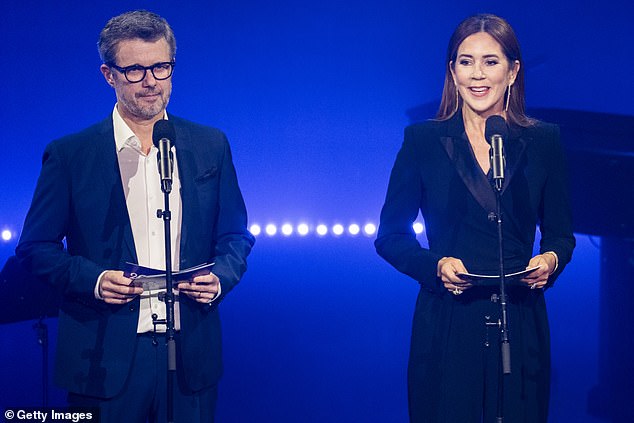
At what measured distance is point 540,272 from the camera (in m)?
2.97

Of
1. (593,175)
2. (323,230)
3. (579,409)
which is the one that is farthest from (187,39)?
(579,409)

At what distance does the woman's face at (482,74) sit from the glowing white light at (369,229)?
1.54m

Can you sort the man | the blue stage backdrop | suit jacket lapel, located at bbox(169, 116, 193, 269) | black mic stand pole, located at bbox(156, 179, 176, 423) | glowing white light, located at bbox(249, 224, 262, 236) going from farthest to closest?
glowing white light, located at bbox(249, 224, 262, 236)
the blue stage backdrop
suit jacket lapel, located at bbox(169, 116, 193, 269)
the man
black mic stand pole, located at bbox(156, 179, 176, 423)

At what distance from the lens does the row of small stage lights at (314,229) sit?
4699 millimetres

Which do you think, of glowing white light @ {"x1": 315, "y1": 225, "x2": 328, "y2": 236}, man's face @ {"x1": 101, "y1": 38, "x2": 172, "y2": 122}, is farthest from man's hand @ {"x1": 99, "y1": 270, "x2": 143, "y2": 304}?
glowing white light @ {"x1": 315, "y1": 225, "x2": 328, "y2": 236}

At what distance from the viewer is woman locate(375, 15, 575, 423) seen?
3010 millimetres

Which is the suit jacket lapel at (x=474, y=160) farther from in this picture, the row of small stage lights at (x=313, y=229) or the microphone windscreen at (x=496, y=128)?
the row of small stage lights at (x=313, y=229)

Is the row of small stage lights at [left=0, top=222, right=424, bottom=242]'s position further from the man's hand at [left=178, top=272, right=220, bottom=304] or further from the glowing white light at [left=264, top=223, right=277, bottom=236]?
the man's hand at [left=178, top=272, right=220, bottom=304]

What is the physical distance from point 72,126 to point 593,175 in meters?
2.50

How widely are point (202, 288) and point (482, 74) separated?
121 centimetres

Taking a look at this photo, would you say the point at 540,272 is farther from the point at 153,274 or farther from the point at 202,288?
the point at 153,274

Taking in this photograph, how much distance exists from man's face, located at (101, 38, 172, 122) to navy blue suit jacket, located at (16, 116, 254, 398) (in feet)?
0.32

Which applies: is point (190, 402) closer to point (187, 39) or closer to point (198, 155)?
point (198, 155)

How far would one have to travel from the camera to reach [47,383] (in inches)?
182
